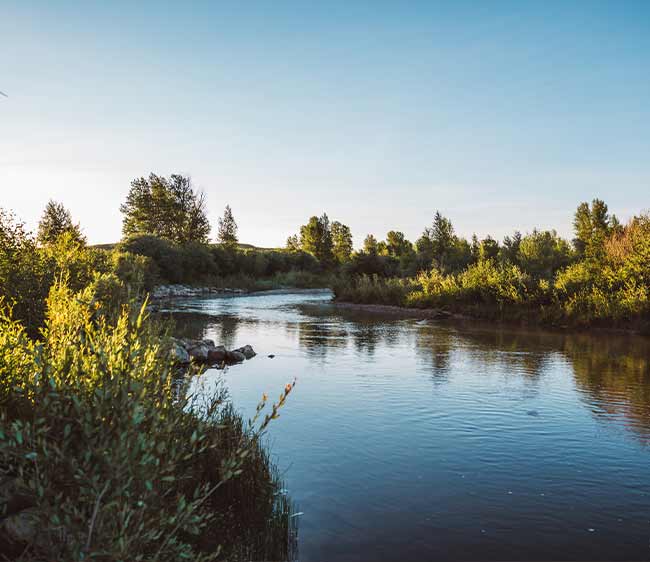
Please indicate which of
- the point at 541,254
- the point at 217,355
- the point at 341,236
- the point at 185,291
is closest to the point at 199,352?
the point at 217,355

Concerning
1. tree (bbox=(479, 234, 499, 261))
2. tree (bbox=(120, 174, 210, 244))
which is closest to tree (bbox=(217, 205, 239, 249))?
tree (bbox=(120, 174, 210, 244))

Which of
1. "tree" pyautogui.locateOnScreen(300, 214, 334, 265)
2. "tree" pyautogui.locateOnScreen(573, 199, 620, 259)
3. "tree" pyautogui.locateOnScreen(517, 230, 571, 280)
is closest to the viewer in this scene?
"tree" pyautogui.locateOnScreen(517, 230, 571, 280)

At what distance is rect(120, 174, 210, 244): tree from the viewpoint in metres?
90.1

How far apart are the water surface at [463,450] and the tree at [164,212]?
77.2 meters

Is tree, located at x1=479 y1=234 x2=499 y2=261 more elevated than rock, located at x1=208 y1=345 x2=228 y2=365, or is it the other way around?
tree, located at x1=479 y1=234 x2=499 y2=261

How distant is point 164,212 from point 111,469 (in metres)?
91.9

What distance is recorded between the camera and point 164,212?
9038cm

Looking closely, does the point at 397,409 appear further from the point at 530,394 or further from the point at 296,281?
the point at 296,281

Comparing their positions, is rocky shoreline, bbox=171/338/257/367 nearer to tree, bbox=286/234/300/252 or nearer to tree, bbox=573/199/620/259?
tree, bbox=573/199/620/259

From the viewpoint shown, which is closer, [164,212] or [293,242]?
[164,212]

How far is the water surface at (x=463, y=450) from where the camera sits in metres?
5.97

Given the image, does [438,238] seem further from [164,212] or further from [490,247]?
[164,212]

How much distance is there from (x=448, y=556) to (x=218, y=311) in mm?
32066

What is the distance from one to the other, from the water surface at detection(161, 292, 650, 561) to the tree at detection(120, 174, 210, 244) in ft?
253
